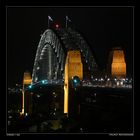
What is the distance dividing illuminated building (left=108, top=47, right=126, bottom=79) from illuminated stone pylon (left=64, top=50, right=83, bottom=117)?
0.95ft

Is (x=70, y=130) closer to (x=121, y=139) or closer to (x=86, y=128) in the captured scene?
(x=86, y=128)

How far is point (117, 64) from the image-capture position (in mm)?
3822

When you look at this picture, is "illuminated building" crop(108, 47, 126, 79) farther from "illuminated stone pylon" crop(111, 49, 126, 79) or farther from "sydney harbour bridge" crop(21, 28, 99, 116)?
"sydney harbour bridge" crop(21, 28, 99, 116)

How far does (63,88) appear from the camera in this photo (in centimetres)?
388

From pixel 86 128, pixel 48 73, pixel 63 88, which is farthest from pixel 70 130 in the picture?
pixel 48 73

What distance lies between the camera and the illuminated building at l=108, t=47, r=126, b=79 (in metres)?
3.75

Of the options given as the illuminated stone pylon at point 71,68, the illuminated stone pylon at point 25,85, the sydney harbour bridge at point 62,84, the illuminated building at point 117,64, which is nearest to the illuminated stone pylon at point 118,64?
the illuminated building at point 117,64

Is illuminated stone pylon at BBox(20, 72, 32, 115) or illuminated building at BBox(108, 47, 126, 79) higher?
illuminated building at BBox(108, 47, 126, 79)

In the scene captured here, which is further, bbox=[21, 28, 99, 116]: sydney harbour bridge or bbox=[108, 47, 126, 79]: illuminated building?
bbox=[21, 28, 99, 116]: sydney harbour bridge

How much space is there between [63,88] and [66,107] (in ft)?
0.58

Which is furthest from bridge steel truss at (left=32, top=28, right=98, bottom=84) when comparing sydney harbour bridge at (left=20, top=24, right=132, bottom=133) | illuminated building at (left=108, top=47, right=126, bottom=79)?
illuminated building at (left=108, top=47, right=126, bottom=79)

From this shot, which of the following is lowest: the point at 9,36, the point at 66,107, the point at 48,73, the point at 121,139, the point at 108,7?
the point at 121,139

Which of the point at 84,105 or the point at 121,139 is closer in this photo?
the point at 121,139

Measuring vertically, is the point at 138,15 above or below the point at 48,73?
above
